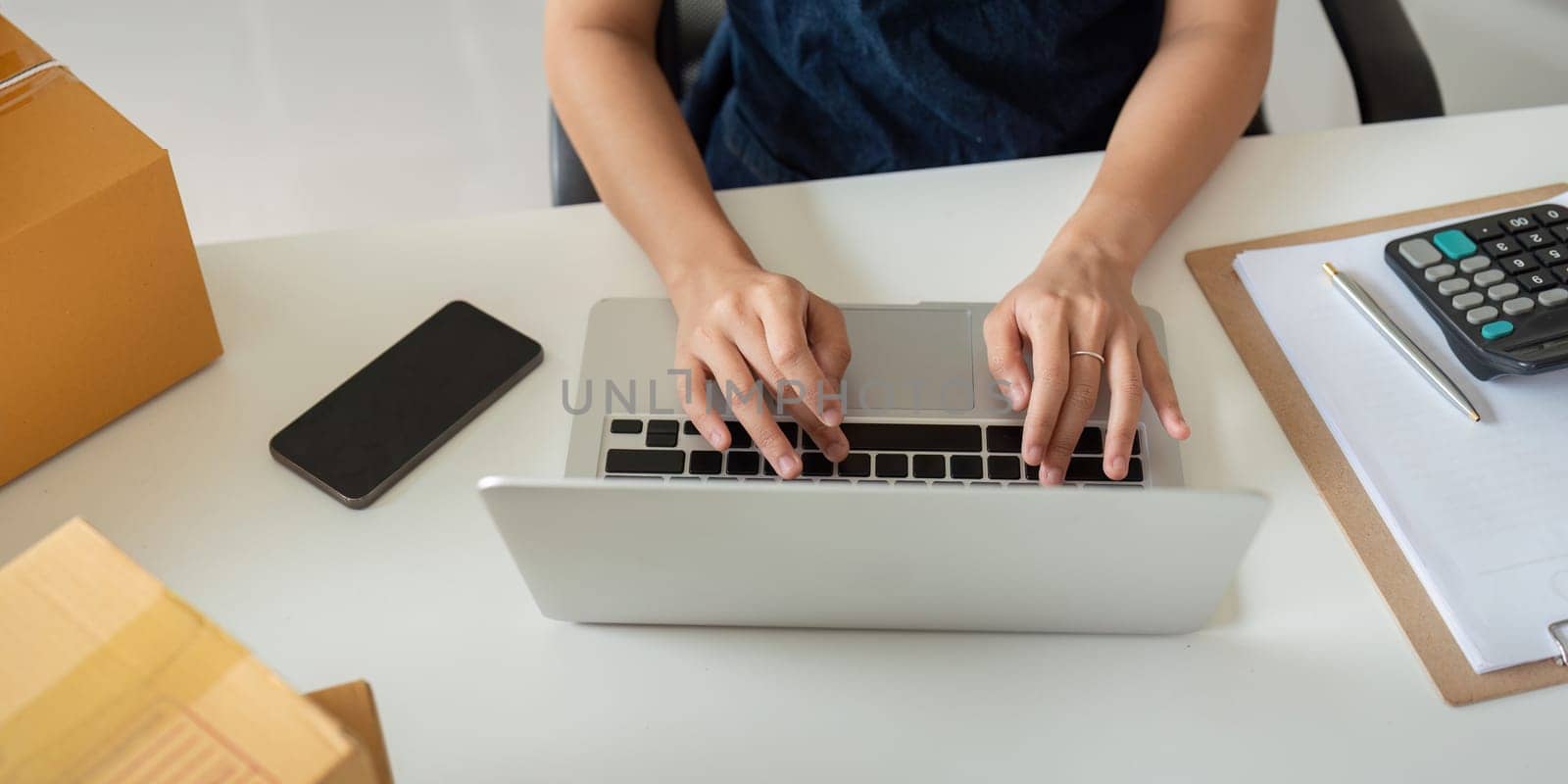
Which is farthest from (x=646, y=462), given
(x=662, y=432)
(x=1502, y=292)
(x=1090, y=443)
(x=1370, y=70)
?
(x=1370, y=70)

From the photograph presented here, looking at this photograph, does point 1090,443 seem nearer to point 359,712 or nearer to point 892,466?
point 892,466

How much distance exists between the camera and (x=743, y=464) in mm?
625

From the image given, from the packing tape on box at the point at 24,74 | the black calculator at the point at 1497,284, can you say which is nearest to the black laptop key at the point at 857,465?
the black calculator at the point at 1497,284

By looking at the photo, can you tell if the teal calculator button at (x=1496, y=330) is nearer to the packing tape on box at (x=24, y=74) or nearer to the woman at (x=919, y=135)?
the woman at (x=919, y=135)

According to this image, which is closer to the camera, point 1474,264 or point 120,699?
point 120,699

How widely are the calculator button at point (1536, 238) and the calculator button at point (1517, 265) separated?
0.01 metres

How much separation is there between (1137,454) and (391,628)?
1.30 ft

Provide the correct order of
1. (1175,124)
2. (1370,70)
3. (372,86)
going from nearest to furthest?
1. (1175,124)
2. (1370,70)
3. (372,86)

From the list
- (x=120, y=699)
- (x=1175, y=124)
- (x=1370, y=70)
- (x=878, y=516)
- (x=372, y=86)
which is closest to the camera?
(x=120, y=699)

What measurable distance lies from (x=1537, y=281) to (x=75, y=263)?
2.59ft

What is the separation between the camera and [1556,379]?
2.23 ft

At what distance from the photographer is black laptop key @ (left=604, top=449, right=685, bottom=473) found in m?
0.63

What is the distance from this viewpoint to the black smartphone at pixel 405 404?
2.15ft

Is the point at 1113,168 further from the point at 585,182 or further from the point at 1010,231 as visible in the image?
the point at 585,182
